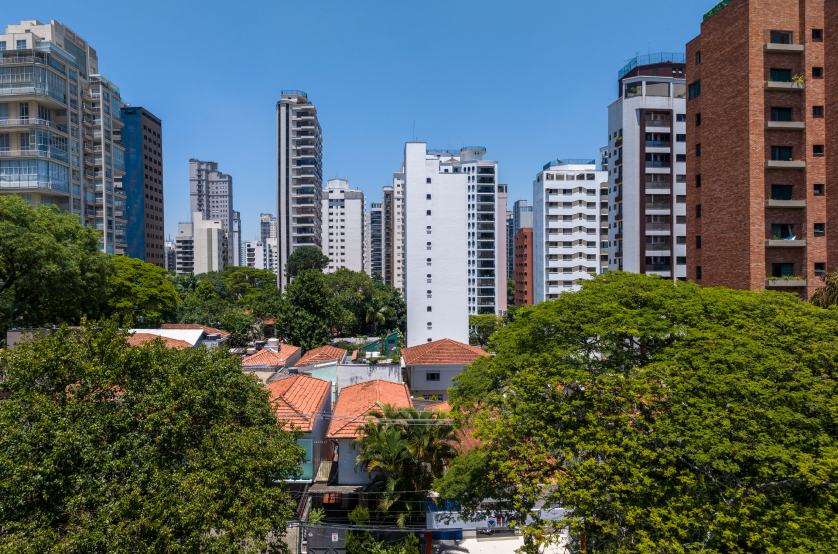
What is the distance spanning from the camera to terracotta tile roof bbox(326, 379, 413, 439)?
778 inches

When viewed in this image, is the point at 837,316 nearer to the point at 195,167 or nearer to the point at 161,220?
the point at 161,220

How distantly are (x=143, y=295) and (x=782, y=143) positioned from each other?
173ft

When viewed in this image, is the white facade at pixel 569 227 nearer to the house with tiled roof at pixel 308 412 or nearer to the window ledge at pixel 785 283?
the window ledge at pixel 785 283

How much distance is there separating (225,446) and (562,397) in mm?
9589

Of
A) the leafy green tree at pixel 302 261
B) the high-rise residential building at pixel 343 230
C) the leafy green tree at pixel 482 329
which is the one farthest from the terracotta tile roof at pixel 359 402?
the high-rise residential building at pixel 343 230

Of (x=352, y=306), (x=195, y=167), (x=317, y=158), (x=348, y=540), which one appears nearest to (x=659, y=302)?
(x=348, y=540)

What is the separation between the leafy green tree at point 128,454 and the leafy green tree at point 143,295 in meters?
34.8

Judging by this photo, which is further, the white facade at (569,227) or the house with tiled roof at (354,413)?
the white facade at (569,227)

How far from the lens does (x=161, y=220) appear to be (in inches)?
4190

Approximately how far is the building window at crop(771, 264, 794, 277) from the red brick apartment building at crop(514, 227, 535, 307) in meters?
65.3

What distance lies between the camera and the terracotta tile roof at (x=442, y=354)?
35228 millimetres

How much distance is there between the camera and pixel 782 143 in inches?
1101

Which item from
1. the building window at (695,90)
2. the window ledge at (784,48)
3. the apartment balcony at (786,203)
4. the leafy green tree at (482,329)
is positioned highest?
the window ledge at (784,48)

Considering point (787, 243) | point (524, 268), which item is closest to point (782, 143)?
point (787, 243)
